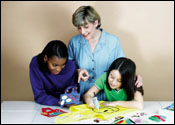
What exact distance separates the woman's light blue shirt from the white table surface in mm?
497

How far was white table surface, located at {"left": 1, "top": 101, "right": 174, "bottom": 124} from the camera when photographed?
1.89 meters

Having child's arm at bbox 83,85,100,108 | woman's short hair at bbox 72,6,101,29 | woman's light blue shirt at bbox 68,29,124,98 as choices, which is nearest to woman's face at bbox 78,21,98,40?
woman's short hair at bbox 72,6,101,29

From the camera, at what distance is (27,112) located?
208 cm

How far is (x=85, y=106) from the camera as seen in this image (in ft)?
7.03

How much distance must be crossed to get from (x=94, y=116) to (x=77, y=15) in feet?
2.76

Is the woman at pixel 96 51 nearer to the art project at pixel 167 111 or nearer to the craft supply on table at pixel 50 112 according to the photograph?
the craft supply on table at pixel 50 112

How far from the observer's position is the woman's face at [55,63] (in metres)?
2.05

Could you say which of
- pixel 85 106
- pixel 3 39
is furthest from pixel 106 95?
pixel 3 39

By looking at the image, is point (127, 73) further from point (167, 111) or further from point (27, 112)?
point (27, 112)

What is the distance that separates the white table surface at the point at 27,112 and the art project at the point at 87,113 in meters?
0.06

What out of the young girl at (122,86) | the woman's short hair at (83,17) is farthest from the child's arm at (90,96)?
the woman's short hair at (83,17)

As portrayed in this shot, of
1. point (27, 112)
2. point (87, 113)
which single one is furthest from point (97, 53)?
point (27, 112)

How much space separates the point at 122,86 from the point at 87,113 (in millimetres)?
403

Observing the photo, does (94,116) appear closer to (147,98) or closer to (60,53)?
(60,53)
